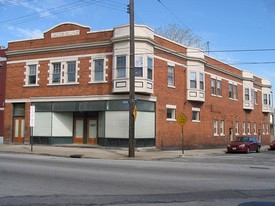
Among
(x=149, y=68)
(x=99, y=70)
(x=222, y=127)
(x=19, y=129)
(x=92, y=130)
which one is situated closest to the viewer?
(x=149, y=68)

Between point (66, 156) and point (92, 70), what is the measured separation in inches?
315

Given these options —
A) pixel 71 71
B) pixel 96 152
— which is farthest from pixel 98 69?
pixel 96 152

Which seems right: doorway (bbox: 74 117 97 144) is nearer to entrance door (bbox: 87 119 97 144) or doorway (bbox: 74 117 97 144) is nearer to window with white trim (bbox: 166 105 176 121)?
entrance door (bbox: 87 119 97 144)

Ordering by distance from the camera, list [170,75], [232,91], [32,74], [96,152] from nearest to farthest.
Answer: [96,152] < [170,75] < [32,74] < [232,91]

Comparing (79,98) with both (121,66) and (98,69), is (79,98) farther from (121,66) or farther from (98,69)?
(121,66)

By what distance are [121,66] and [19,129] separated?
1097 cm

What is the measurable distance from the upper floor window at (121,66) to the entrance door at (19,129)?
990cm

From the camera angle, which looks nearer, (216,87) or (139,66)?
(139,66)

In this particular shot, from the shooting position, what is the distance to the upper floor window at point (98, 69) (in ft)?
86.4

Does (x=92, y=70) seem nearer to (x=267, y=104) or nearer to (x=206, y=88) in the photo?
(x=206, y=88)

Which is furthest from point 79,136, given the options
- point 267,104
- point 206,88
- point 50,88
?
point 267,104

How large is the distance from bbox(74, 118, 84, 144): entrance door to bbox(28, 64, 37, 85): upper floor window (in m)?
4.94

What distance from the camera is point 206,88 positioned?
3375 centimetres

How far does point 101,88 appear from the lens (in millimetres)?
25953
